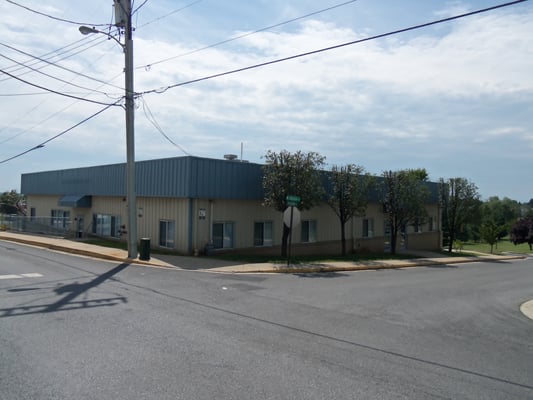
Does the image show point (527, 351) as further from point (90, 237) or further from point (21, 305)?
point (90, 237)

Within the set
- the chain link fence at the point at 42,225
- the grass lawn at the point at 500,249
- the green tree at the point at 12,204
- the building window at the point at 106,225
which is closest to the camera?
the building window at the point at 106,225

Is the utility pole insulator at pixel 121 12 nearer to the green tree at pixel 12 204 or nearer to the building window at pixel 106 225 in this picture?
the building window at pixel 106 225

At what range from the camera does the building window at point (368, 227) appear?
32.0 metres

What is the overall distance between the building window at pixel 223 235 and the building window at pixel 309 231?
219 inches

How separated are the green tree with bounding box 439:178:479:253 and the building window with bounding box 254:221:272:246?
1968cm

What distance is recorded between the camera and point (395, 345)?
307 inches

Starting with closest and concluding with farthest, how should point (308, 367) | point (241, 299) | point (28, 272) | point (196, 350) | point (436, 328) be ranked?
point (308, 367) → point (196, 350) → point (436, 328) → point (241, 299) → point (28, 272)

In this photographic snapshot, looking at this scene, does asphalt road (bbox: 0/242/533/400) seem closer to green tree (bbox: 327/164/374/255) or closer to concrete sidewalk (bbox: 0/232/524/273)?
concrete sidewalk (bbox: 0/232/524/273)

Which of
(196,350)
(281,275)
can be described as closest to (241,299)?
(196,350)

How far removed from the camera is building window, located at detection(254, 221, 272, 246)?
2442cm

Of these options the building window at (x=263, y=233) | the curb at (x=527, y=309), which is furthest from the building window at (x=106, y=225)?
the curb at (x=527, y=309)

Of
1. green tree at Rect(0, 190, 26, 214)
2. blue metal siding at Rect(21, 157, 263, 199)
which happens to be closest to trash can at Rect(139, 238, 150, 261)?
blue metal siding at Rect(21, 157, 263, 199)

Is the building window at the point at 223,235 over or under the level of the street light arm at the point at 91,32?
under

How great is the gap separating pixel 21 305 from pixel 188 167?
12.2 meters
